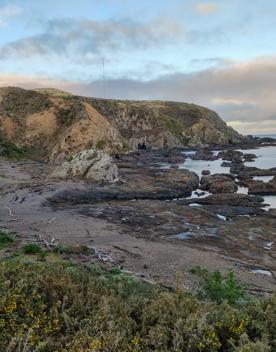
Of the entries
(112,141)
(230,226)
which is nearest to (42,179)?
(230,226)

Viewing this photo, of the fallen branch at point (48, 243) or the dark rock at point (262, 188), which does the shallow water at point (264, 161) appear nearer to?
the dark rock at point (262, 188)

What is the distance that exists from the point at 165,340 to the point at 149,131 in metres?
131

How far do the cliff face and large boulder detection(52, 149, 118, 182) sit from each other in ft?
82.7

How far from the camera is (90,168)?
4969 centimetres

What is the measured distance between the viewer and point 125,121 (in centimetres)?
13462

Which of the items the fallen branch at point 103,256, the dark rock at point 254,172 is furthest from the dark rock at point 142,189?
the fallen branch at point 103,256

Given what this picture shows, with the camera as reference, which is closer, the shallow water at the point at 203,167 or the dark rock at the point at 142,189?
the dark rock at the point at 142,189

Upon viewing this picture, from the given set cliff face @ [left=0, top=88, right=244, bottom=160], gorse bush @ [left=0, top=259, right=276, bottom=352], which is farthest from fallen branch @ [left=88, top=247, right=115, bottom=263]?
cliff face @ [left=0, top=88, right=244, bottom=160]

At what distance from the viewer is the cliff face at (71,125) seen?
266ft

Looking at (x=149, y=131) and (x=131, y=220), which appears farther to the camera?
(x=149, y=131)

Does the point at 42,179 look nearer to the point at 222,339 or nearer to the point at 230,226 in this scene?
the point at 230,226

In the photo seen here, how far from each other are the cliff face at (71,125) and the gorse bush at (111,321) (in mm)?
69746

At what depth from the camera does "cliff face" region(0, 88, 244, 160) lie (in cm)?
8106

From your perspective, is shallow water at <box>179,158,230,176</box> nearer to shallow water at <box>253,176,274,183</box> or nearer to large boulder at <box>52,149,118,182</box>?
shallow water at <box>253,176,274,183</box>
